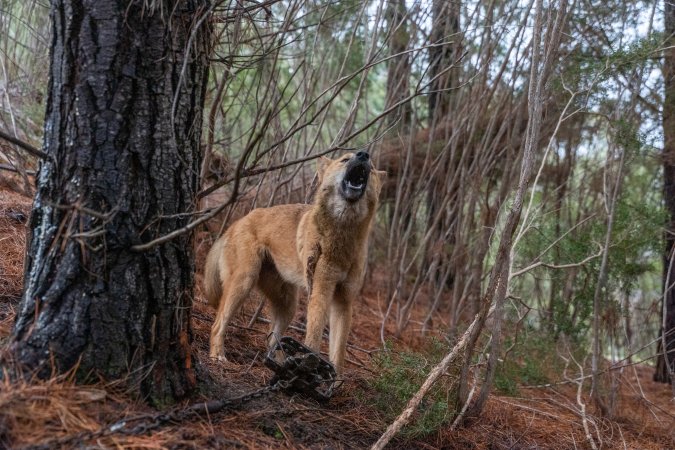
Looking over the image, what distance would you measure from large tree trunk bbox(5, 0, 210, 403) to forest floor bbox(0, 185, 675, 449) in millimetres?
211

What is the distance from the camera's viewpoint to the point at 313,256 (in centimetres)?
497

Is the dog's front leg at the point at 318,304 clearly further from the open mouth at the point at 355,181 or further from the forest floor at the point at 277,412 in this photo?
the open mouth at the point at 355,181

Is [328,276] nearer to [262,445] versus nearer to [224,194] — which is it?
[262,445]

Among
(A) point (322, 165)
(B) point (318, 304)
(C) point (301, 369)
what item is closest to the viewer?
(C) point (301, 369)

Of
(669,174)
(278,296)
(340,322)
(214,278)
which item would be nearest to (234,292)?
(214,278)

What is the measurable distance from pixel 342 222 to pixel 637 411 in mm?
3686

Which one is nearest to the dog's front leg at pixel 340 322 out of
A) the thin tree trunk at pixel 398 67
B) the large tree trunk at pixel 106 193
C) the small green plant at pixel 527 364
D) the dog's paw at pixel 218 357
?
the dog's paw at pixel 218 357

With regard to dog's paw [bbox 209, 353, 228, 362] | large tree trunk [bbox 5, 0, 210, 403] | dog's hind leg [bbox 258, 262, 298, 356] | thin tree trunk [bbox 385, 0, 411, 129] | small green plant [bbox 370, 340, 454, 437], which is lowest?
dog's paw [bbox 209, 353, 228, 362]

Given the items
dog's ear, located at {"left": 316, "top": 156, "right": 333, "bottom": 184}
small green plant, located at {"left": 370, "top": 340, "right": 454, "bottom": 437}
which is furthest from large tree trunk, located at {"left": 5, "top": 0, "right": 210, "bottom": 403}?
dog's ear, located at {"left": 316, "top": 156, "right": 333, "bottom": 184}

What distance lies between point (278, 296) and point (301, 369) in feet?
6.29

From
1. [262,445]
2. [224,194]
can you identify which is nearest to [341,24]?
[224,194]

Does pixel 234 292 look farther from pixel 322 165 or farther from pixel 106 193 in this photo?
pixel 106 193

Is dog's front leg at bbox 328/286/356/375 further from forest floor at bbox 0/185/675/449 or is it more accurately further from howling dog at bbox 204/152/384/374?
forest floor at bbox 0/185/675/449

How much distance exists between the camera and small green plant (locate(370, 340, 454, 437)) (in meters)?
3.93
